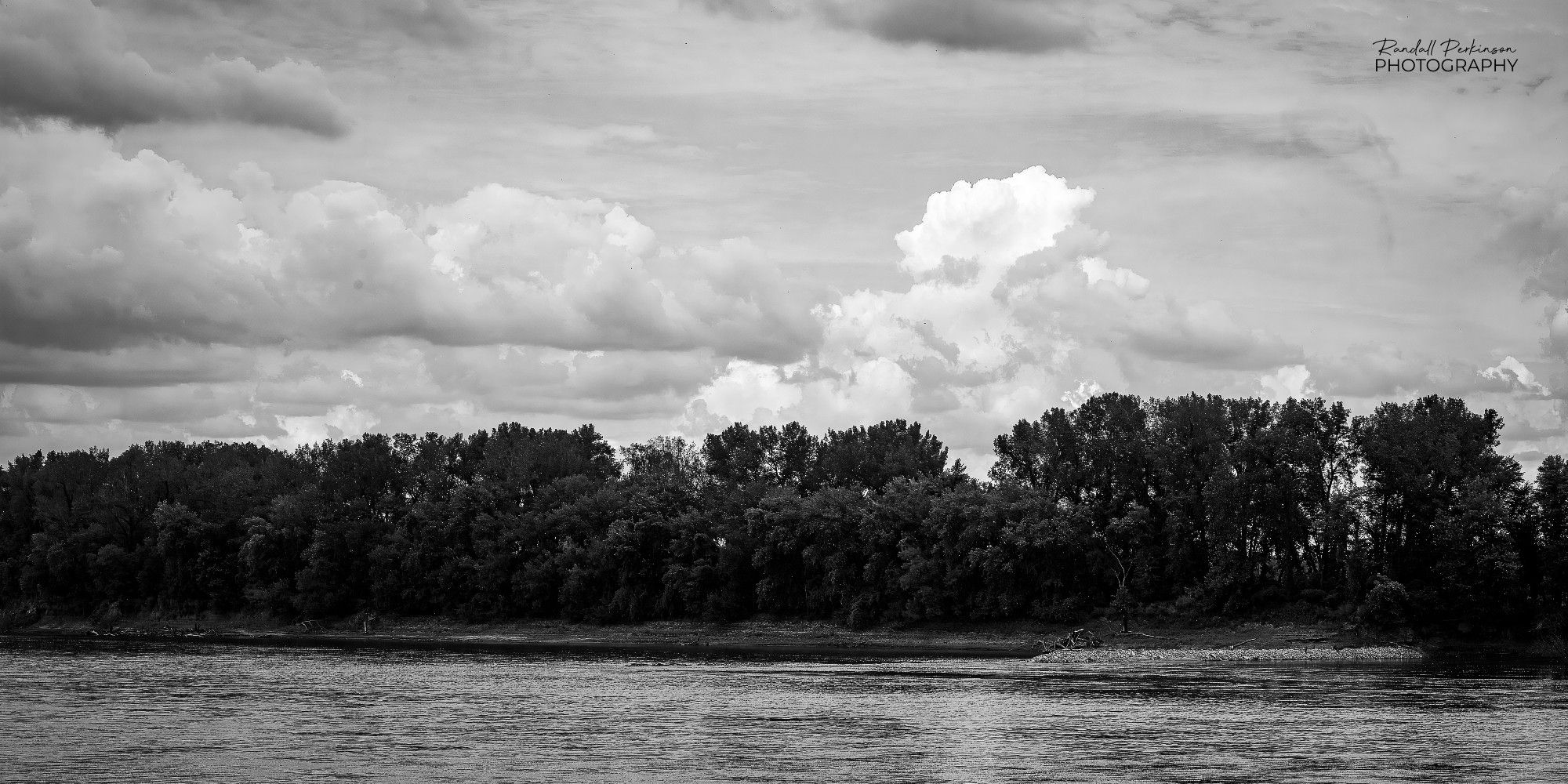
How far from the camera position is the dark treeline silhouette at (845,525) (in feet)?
392

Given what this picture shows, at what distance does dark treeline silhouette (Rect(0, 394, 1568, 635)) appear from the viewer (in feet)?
392

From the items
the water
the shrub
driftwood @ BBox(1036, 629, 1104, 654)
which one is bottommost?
the water

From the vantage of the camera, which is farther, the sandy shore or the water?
the sandy shore

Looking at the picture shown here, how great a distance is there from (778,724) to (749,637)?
81.8m

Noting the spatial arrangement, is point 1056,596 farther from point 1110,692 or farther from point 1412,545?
point 1110,692

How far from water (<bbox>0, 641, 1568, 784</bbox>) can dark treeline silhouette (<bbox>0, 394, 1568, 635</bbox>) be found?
21.6 metres

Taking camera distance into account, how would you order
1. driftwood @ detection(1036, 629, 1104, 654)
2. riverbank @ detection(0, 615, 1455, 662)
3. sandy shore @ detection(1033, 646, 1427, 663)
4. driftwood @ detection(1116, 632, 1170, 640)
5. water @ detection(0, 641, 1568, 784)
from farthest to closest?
driftwood @ detection(1116, 632, 1170, 640) → driftwood @ detection(1036, 629, 1104, 654) → riverbank @ detection(0, 615, 1455, 662) → sandy shore @ detection(1033, 646, 1427, 663) → water @ detection(0, 641, 1568, 784)

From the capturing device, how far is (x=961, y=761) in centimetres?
5388

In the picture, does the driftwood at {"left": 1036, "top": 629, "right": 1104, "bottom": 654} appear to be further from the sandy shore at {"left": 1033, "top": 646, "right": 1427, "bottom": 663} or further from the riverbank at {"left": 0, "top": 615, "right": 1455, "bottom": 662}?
the sandy shore at {"left": 1033, "top": 646, "right": 1427, "bottom": 663}

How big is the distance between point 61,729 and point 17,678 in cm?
3293

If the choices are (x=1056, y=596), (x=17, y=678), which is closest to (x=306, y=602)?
(x=17, y=678)

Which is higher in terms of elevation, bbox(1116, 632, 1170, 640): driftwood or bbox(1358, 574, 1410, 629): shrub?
bbox(1358, 574, 1410, 629): shrub

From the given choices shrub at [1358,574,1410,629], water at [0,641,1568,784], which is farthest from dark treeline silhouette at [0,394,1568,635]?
water at [0,641,1568,784]

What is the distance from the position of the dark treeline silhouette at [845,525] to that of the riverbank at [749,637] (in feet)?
6.20
